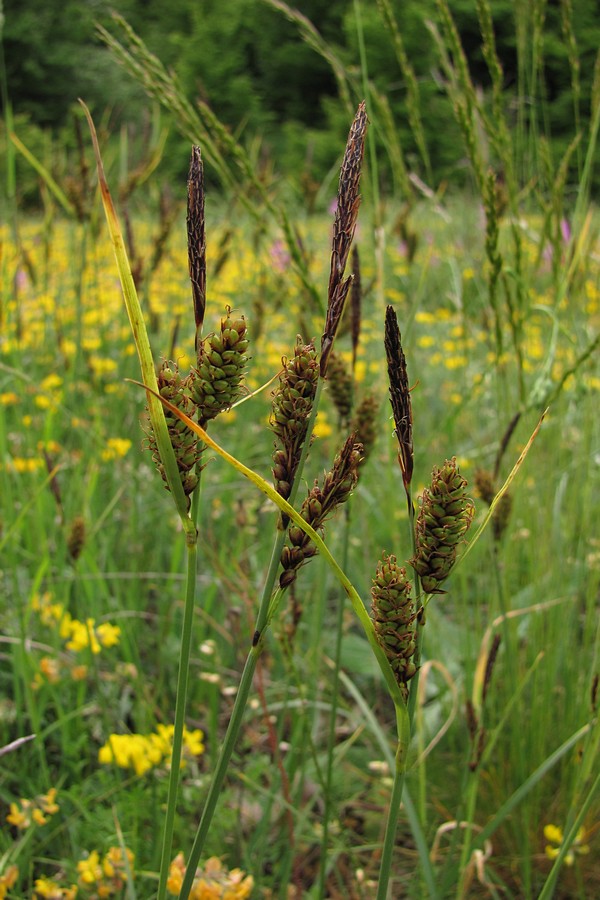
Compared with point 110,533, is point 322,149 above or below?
above

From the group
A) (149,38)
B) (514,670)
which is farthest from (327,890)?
(149,38)

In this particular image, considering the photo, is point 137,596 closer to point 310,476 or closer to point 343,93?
point 310,476

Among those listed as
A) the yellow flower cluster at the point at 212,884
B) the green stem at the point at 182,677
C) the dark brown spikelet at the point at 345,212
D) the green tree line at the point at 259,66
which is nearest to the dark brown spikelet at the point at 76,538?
the yellow flower cluster at the point at 212,884

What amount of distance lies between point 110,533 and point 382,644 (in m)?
1.02

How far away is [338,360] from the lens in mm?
643

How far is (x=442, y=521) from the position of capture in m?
0.36

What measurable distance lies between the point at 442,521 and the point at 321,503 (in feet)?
0.19

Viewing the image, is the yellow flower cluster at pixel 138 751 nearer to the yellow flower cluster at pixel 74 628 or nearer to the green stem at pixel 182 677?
the yellow flower cluster at pixel 74 628

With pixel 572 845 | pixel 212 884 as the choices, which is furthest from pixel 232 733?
pixel 572 845

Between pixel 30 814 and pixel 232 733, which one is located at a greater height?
pixel 232 733

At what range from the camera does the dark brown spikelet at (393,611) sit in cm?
37

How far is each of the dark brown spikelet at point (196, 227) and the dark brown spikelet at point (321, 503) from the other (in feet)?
0.30

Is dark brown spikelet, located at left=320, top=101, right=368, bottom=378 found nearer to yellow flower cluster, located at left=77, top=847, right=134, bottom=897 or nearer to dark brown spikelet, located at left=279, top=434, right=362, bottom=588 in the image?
dark brown spikelet, located at left=279, top=434, right=362, bottom=588

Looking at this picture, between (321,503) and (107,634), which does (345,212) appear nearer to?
(321,503)
